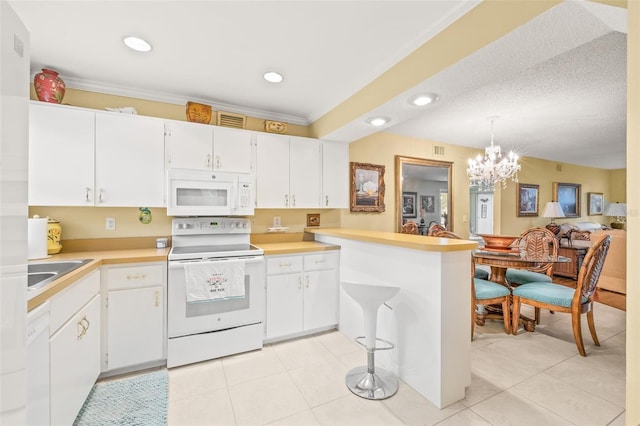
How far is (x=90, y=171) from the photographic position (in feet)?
7.87

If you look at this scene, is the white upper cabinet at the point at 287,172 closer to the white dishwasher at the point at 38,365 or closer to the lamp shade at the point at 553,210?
the white dishwasher at the point at 38,365

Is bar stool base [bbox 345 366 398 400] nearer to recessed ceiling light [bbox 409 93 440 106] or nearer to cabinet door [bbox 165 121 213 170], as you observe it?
recessed ceiling light [bbox 409 93 440 106]

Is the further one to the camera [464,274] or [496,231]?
[496,231]

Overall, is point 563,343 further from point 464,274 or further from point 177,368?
point 177,368

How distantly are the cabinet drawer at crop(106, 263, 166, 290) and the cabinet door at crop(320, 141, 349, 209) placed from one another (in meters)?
1.89

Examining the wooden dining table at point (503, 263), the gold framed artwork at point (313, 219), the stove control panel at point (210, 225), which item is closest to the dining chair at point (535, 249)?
the wooden dining table at point (503, 263)

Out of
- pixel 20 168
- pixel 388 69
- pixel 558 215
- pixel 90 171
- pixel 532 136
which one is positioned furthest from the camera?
pixel 558 215

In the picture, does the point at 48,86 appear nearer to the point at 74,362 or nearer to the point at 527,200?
the point at 74,362

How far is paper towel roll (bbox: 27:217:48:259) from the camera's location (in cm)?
217

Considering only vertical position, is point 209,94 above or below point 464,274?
above

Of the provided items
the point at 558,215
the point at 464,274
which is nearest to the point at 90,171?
the point at 464,274

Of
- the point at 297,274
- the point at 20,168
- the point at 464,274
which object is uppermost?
the point at 20,168

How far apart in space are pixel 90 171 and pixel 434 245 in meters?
2.90

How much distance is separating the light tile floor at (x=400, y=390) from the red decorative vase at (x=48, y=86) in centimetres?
254
